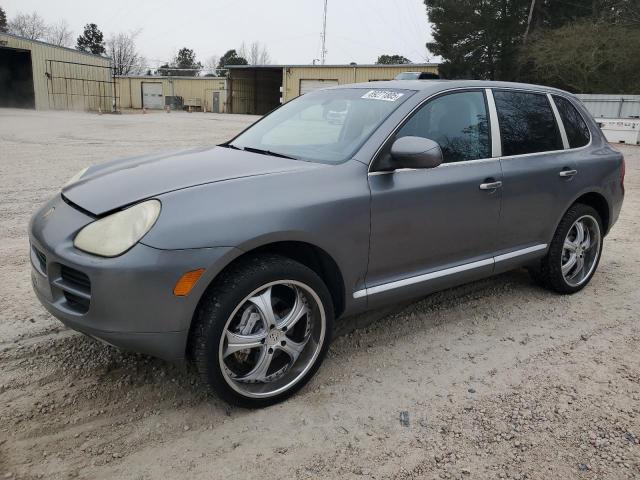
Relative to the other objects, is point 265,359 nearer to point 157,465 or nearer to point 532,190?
point 157,465

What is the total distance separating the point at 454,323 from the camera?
387 cm

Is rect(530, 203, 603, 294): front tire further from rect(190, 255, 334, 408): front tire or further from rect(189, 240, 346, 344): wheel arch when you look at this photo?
rect(190, 255, 334, 408): front tire

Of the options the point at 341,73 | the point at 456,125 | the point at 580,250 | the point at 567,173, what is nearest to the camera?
the point at 456,125

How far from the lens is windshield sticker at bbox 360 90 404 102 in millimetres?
3417

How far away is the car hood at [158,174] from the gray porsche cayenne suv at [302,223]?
0.05 ft

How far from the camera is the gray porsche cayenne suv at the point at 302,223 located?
2.38 metres

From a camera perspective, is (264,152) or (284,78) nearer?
(264,152)

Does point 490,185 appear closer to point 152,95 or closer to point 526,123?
point 526,123

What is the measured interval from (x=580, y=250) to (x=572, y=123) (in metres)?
1.09

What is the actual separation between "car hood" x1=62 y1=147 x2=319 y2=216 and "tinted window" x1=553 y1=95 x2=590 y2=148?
99.5 inches

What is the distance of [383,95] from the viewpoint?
3.51m

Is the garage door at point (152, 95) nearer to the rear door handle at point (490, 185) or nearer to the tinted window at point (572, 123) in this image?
the tinted window at point (572, 123)

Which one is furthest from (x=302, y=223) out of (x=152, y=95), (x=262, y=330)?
(x=152, y=95)

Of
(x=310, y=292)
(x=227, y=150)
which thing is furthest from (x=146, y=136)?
(x=310, y=292)
